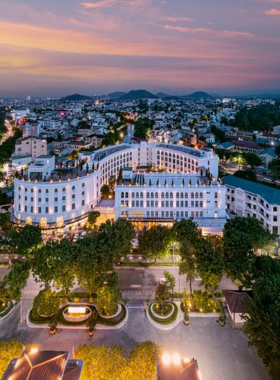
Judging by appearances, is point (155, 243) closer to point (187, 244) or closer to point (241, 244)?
point (187, 244)

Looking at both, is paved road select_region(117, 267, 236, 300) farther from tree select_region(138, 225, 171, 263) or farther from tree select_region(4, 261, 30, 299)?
tree select_region(4, 261, 30, 299)

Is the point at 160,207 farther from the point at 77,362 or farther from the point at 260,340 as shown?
the point at 77,362

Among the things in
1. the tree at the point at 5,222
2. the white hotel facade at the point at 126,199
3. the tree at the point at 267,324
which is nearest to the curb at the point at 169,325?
the tree at the point at 267,324

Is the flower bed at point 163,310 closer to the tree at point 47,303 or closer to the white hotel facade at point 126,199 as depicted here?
the tree at point 47,303

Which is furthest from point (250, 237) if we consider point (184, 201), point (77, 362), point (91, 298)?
point (77, 362)

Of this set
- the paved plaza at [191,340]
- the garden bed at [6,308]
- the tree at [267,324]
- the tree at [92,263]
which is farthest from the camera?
the tree at [92,263]
